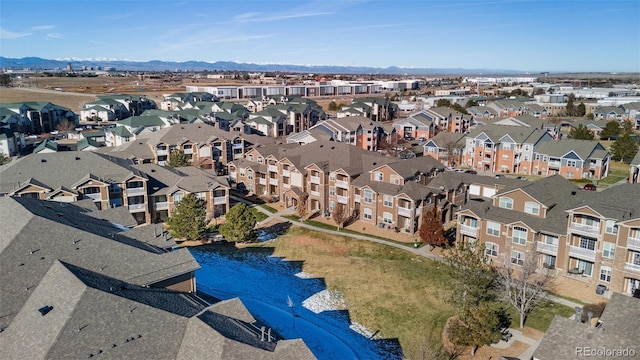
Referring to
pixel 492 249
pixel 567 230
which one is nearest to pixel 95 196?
pixel 492 249

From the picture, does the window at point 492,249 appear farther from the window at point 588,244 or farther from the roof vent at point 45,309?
the roof vent at point 45,309

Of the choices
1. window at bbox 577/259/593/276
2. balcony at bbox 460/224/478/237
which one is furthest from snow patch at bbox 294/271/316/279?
window at bbox 577/259/593/276

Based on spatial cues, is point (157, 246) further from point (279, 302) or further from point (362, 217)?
point (362, 217)

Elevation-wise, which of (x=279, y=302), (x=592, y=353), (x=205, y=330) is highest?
(x=205, y=330)

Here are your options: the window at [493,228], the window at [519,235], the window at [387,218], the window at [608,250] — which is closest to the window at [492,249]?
the window at [493,228]

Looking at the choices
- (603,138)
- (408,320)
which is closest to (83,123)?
(408,320)

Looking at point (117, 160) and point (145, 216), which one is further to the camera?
point (117, 160)

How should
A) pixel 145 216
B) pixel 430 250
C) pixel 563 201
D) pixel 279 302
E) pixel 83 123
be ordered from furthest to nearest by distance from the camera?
pixel 83 123
pixel 145 216
pixel 430 250
pixel 563 201
pixel 279 302
